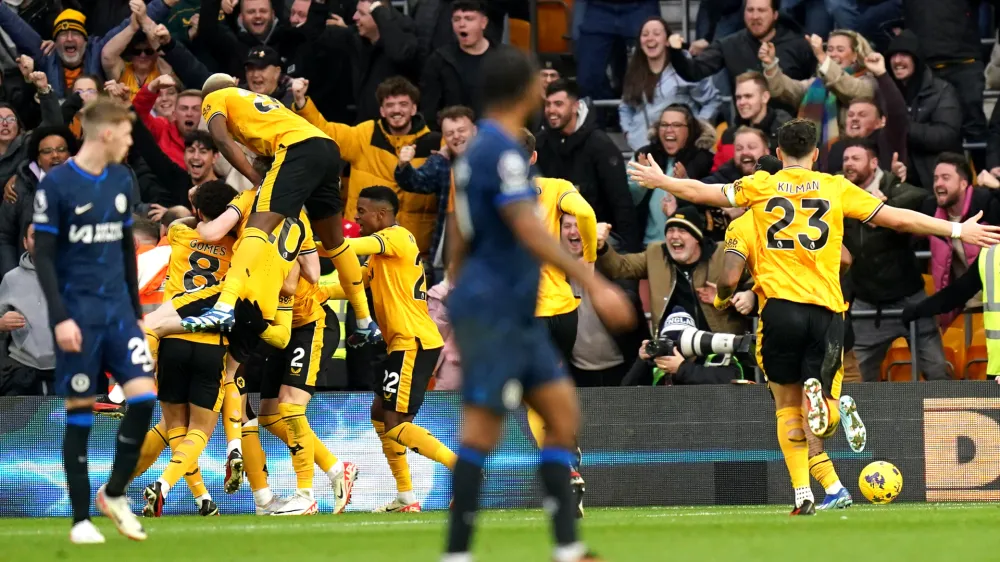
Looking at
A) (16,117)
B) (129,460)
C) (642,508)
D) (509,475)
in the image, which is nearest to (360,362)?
(509,475)

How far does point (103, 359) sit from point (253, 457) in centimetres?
399

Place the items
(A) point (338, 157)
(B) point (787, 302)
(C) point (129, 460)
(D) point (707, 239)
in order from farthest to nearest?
1. (D) point (707, 239)
2. (A) point (338, 157)
3. (B) point (787, 302)
4. (C) point (129, 460)

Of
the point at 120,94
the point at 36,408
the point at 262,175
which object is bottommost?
the point at 36,408

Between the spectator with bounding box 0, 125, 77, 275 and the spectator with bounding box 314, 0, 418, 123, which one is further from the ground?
the spectator with bounding box 314, 0, 418, 123

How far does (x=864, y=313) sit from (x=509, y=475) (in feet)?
11.8

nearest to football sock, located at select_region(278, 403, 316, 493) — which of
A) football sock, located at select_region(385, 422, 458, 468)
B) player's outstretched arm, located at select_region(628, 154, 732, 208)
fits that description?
football sock, located at select_region(385, 422, 458, 468)

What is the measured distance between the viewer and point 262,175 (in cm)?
1198

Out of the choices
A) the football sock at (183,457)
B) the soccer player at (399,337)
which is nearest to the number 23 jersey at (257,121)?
the soccer player at (399,337)

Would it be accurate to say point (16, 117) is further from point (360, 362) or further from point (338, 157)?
point (338, 157)

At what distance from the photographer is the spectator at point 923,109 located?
14.5m

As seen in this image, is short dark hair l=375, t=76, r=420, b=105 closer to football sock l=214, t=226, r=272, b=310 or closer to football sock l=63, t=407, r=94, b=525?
football sock l=214, t=226, r=272, b=310

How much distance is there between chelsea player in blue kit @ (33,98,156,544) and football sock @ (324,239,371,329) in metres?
3.58

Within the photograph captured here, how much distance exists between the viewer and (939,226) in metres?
9.83

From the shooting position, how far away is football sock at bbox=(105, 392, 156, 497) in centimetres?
823
